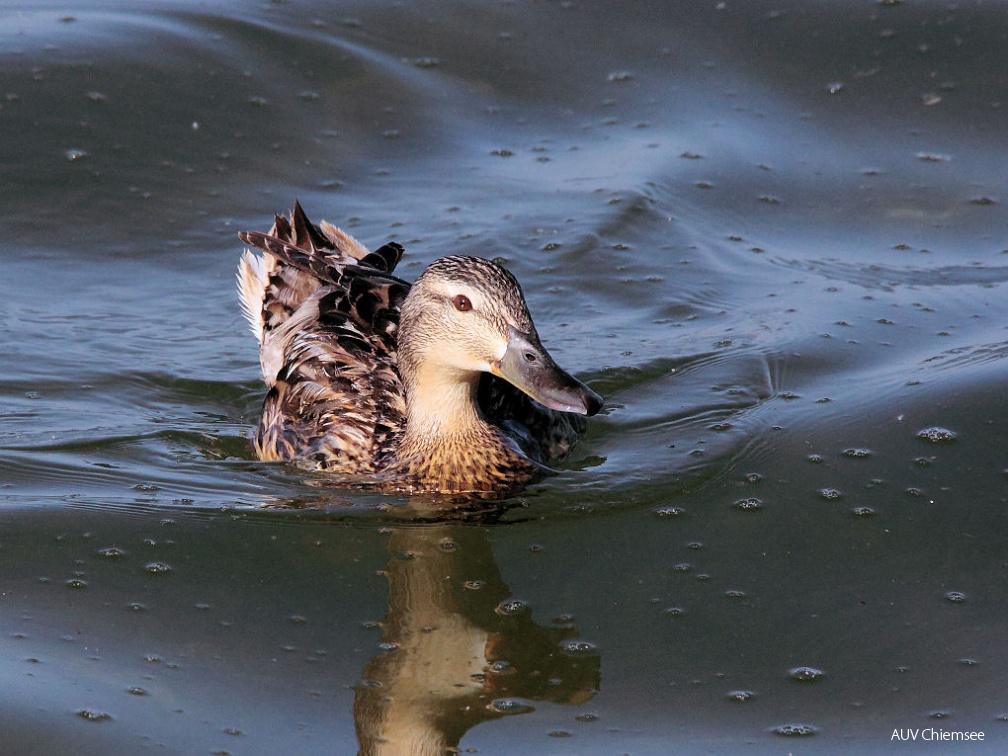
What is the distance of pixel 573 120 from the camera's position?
12062 millimetres

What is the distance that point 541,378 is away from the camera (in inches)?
260

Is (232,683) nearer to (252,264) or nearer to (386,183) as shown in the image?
(252,264)

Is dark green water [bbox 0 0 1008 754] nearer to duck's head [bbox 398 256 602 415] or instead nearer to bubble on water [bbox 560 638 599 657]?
bubble on water [bbox 560 638 599 657]

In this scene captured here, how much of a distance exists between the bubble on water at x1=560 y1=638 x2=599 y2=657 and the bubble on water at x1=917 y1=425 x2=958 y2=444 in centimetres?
256

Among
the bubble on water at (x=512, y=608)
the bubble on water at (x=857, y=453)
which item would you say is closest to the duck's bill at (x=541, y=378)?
A: the bubble on water at (x=512, y=608)

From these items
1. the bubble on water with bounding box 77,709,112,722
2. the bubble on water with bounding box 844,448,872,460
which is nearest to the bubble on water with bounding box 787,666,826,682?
the bubble on water with bounding box 844,448,872,460

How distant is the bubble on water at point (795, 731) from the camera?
5301 mm

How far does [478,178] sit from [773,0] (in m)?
3.68

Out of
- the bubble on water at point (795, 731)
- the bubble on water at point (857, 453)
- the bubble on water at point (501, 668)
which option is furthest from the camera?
A: the bubble on water at point (857, 453)

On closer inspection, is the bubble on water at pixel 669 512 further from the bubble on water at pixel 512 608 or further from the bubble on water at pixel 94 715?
the bubble on water at pixel 94 715

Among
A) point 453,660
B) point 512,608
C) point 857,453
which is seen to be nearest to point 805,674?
point 512,608

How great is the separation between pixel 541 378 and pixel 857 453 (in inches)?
73.6

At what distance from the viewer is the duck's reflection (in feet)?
17.8

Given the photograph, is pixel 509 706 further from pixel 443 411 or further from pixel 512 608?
→ pixel 443 411
